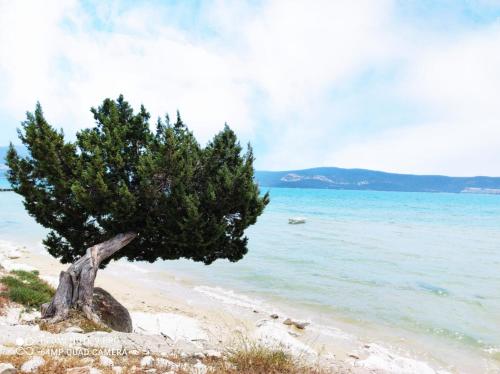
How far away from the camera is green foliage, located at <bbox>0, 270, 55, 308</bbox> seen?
1409 centimetres

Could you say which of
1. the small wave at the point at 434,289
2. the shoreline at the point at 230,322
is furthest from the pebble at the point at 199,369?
the small wave at the point at 434,289

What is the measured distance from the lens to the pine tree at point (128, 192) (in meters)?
11.2

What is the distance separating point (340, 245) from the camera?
4162 cm

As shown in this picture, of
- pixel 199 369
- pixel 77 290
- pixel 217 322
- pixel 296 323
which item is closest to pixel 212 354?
pixel 199 369

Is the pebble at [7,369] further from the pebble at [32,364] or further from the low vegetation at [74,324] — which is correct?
the low vegetation at [74,324]

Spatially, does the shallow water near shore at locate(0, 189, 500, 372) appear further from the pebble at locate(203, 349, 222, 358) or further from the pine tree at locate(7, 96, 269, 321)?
the pebble at locate(203, 349, 222, 358)

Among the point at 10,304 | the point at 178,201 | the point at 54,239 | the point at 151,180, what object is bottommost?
the point at 10,304

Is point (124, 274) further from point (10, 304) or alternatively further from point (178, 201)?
point (178, 201)

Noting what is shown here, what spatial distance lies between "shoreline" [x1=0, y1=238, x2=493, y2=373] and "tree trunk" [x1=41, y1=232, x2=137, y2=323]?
15.0ft

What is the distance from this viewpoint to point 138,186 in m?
12.2

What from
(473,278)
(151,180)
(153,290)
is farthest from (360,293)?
(151,180)

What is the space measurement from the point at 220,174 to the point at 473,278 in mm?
25495

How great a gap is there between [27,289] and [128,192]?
320 inches

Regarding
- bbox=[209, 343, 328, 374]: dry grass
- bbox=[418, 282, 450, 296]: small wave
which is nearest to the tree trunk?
bbox=[209, 343, 328, 374]: dry grass
